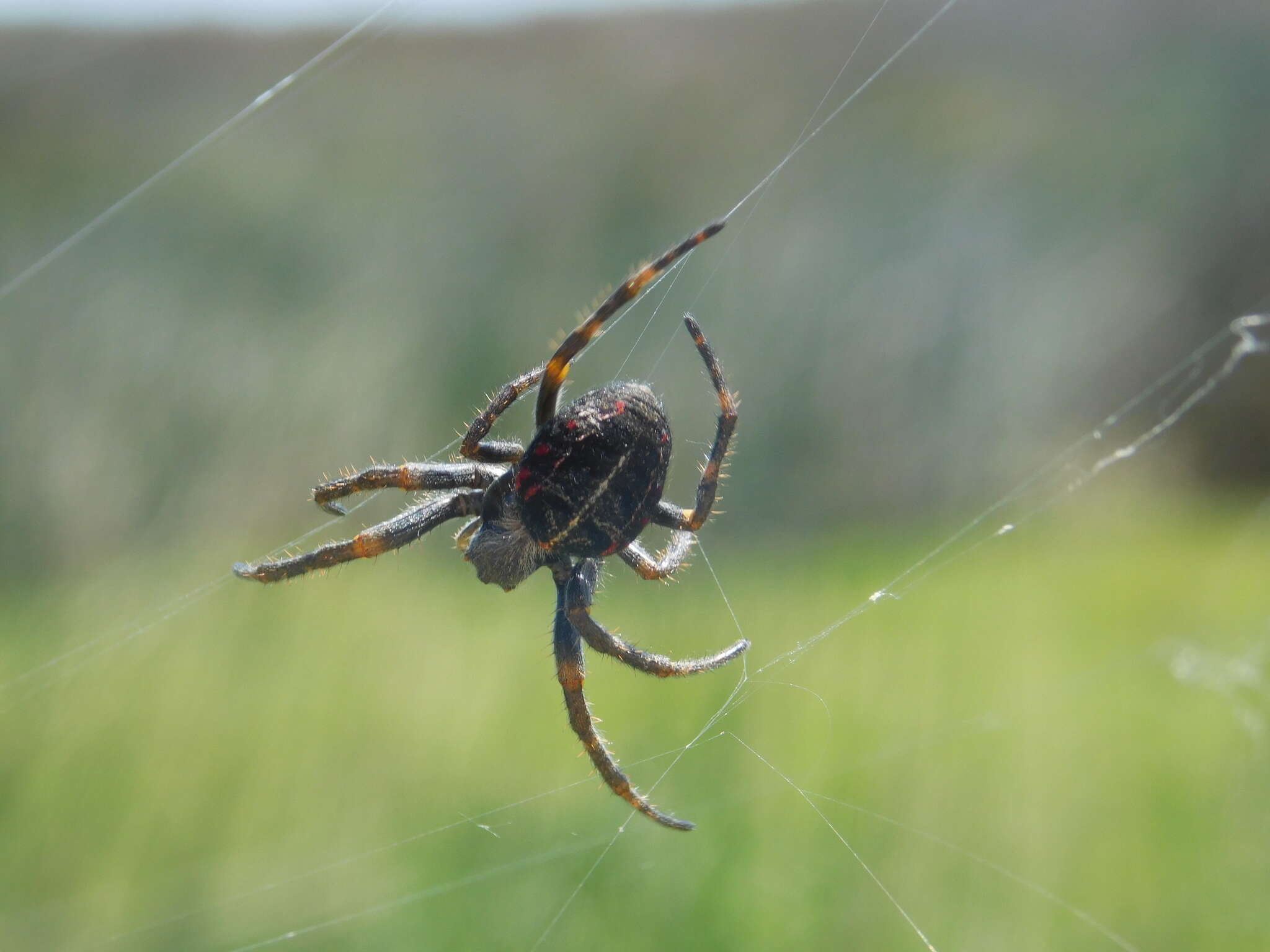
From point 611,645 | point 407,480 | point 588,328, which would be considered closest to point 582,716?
point 611,645

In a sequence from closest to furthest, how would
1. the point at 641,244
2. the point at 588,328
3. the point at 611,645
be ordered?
the point at 588,328
the point at 611,645
the point at 641,244

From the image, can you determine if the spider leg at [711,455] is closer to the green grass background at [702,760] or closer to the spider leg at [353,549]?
the spider leg at [353,549]

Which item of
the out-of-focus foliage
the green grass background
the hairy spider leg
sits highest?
the hairy spider leg

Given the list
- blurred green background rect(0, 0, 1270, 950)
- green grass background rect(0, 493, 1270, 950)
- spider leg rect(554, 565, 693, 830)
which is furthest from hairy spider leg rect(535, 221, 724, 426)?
blurred green background rect(0, 0, 1270, 950)

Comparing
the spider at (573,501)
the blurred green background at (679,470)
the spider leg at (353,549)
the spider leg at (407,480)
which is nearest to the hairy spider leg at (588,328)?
the spider at (573,501)

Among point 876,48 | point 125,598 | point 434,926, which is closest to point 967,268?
point 876,48

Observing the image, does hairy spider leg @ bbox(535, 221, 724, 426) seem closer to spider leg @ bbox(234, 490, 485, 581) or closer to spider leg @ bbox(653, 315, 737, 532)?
spider leg @ bbox(653, 315, 737, 532)

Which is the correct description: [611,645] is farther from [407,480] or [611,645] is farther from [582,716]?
[407,480]
